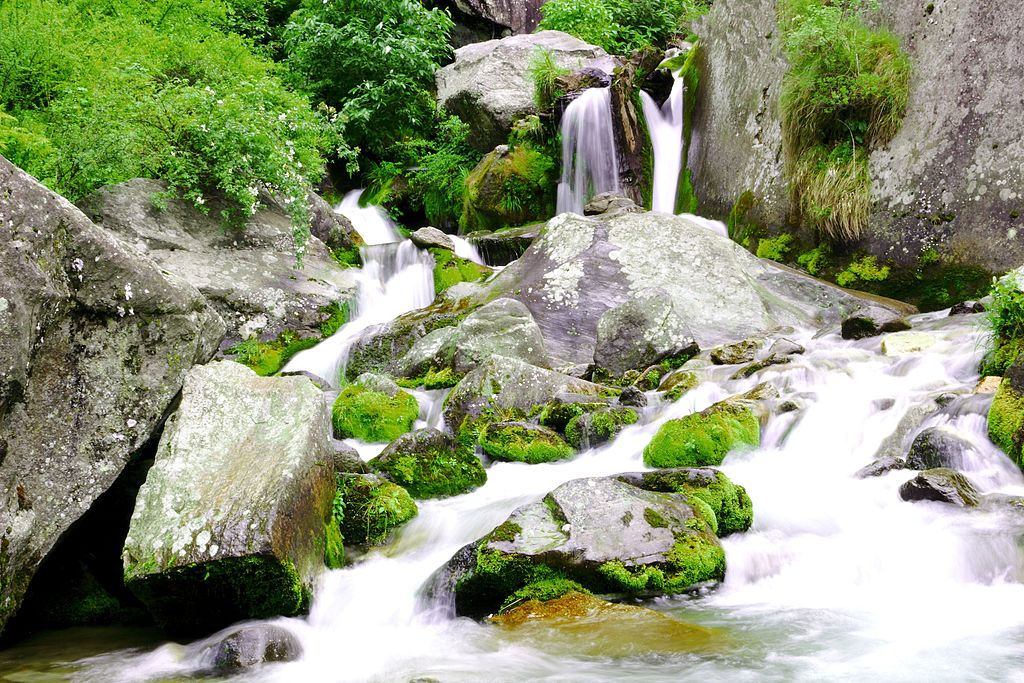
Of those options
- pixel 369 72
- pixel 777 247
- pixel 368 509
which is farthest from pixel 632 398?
pixel 369 72

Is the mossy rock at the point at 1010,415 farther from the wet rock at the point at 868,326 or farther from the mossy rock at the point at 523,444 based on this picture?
the wet rock at the point at 868,326

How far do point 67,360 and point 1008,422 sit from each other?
5.85 m

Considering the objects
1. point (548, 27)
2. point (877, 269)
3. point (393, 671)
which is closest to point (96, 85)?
point (393, 671)

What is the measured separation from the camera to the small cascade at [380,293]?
11.0 m

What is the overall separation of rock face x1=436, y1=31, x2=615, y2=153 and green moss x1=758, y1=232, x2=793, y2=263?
6.64m

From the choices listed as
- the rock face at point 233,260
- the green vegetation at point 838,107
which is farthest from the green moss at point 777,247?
the rock face at point 233,260

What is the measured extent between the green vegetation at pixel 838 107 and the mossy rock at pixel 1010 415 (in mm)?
5852

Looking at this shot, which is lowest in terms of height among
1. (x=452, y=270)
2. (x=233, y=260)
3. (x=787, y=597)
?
(x=787, y=597)

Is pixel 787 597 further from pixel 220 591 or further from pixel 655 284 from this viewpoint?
pixel 655 284

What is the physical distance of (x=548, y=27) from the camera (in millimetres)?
21953

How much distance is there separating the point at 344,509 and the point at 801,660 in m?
3.01

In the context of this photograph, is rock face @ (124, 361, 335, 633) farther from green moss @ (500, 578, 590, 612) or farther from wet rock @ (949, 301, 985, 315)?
wet rock @ (949, 301, 985, 315)

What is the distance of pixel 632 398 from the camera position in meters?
7.69

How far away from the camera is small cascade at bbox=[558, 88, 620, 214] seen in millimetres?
14641
